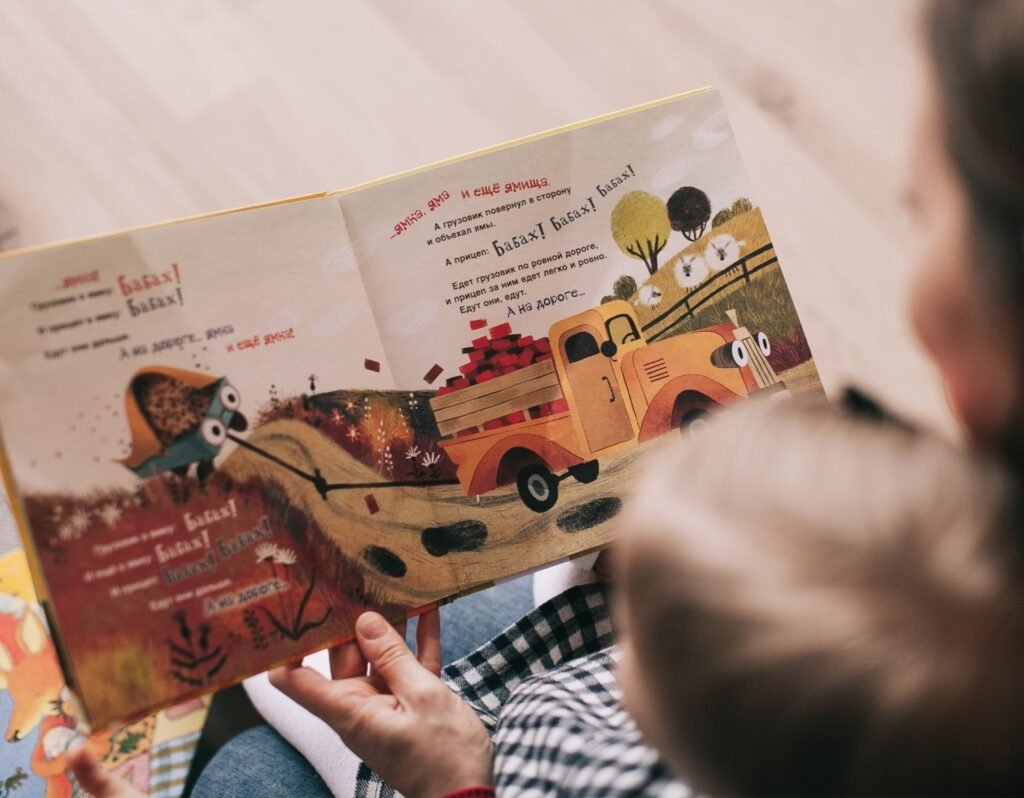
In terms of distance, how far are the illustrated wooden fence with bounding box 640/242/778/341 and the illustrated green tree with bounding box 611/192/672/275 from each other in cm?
4

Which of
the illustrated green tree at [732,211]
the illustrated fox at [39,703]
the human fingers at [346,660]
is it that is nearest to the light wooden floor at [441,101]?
the illustrated green tree at [732,211]

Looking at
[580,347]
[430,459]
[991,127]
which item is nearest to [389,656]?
[430,459]

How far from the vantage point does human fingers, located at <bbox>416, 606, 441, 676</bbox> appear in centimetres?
63

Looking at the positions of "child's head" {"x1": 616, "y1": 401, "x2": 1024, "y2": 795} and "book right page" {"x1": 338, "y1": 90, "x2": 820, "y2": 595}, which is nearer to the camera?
"child's head" {"x1": 616, "y1": 401, "x2": 1024, "y2": 795}

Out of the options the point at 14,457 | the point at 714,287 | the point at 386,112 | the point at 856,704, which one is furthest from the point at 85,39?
the point at 856,704

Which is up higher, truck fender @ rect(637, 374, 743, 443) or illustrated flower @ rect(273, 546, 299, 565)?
truck fender @ rect(637, 374, 743, 443)

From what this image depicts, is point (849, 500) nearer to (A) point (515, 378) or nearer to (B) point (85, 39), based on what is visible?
(A) point (515, 378)

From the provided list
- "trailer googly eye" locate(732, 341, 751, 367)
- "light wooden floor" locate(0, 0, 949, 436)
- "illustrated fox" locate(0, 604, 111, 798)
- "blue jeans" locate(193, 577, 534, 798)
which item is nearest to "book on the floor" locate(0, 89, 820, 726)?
"trailer googly eye" locate(732, 341, 751, 367)

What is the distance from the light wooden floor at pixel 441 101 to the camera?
102 cm

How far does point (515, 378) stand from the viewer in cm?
61

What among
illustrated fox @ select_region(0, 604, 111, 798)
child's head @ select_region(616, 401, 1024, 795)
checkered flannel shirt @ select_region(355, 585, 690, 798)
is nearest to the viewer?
child's head @ select_region(616, 401, 1024, 795)

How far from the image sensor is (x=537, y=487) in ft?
1.99

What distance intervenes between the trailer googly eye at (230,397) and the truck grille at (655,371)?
0.98ft

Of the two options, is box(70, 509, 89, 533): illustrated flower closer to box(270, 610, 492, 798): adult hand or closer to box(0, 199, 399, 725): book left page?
box(0, 199, 399, 725): book left page
